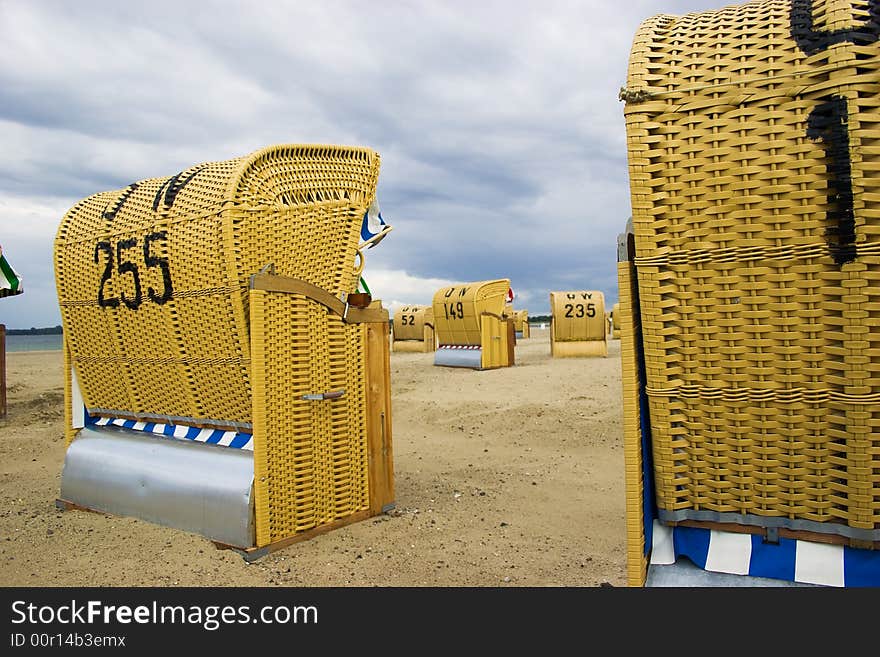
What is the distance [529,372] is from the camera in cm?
1655

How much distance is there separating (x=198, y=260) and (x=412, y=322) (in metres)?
21.8

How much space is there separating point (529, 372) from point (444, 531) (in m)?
11.2

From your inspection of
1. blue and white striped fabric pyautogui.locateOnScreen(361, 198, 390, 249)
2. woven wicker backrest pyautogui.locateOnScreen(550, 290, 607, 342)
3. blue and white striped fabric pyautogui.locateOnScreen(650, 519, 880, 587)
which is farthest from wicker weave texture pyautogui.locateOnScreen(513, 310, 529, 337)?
blue and white striped fabric pyautogui.locateOnScreen(650, 519, 880, 587)

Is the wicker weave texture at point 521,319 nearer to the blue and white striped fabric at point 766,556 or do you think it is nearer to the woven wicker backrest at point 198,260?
the woven wicker backrest at point 198,260

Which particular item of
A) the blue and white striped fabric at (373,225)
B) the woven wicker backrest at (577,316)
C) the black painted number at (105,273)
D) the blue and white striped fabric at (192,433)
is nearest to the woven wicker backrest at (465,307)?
the woven wicker backrest at (577,316)

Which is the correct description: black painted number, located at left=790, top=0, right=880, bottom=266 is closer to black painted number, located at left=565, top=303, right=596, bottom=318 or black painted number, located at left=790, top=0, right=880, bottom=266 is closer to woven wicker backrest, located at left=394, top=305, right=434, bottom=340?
black painted number, located at left=565, top=303, right=596, bottom=318

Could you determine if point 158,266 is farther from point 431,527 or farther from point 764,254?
point 764,254

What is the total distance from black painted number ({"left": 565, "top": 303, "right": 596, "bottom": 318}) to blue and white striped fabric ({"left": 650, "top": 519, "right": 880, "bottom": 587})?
18398 millimetres

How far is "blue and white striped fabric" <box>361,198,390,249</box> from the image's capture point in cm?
577

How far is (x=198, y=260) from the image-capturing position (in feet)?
16.2

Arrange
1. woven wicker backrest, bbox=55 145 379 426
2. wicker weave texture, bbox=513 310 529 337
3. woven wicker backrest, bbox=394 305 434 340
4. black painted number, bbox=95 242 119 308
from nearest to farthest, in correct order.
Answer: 1. woven wicker backrest, bbox=55 145 379 426
2. black painted number, bbox=95 242 119 308
3. woven wicker backrest, bbox=394 305 434 340
4. wicker weave texture, bbox=513 310 529 337

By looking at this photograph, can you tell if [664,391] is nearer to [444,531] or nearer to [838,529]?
[838,529]

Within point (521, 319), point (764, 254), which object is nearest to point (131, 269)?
point (764, 254)

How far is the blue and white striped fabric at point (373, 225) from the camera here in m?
5.77
